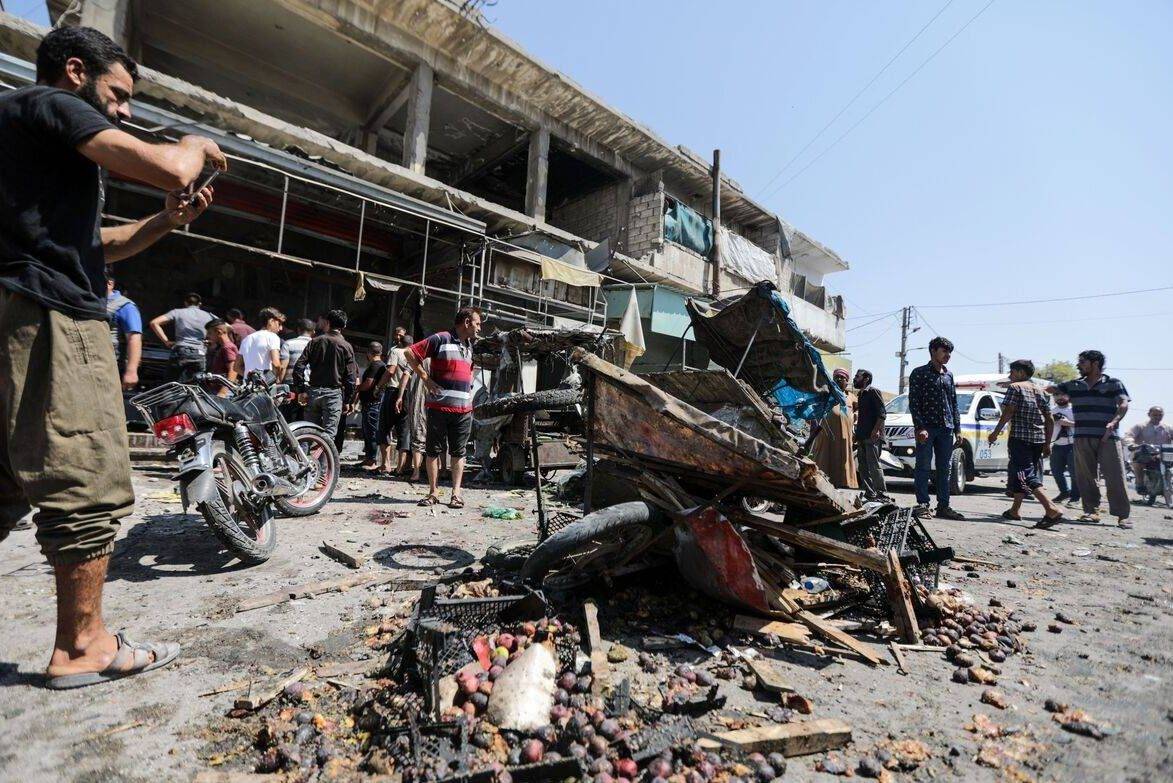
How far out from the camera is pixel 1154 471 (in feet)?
32.5

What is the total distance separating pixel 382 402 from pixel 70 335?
6093mm

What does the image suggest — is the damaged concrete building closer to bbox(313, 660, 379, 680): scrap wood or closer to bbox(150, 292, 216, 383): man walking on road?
bbox(150, 292, 216, 383): man walking on road

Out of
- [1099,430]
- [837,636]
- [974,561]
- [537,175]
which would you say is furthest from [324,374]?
[1099,430]

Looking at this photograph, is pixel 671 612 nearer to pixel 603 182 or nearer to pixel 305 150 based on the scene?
pixel 305 150

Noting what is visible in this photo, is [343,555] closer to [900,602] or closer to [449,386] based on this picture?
[449,386]

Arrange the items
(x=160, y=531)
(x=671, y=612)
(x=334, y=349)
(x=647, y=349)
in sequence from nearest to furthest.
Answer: (x=671, y=612)
(x=160, y=531)
(x=334, y=349)
(x=647, y=349)

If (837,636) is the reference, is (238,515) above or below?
above

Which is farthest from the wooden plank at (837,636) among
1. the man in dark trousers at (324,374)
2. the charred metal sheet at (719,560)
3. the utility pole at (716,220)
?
the utility pole at (716,220)

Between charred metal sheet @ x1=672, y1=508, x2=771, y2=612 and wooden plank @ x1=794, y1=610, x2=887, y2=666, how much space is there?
8.7 inches

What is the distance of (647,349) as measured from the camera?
51.2 feet

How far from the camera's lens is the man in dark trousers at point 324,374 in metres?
6.37

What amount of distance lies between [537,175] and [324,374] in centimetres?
864

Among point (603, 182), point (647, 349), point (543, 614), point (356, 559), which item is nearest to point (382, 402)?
point (356, 559)

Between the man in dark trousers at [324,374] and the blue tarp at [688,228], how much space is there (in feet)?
37.3
